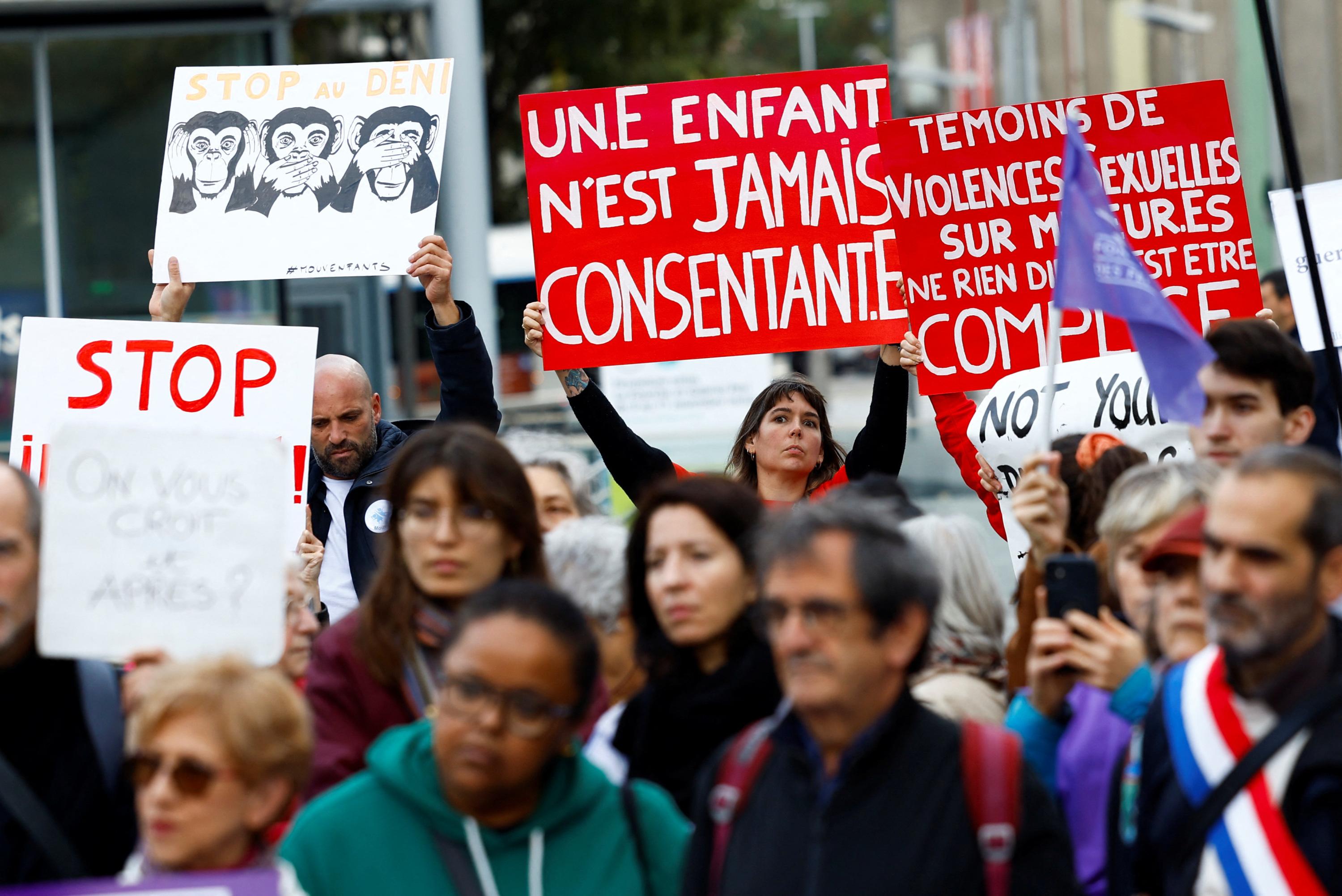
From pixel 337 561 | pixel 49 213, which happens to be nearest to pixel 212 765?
pixel 337 561

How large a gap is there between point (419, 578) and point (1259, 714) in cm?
155

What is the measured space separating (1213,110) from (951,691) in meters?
3.08

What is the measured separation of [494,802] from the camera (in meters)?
2.83

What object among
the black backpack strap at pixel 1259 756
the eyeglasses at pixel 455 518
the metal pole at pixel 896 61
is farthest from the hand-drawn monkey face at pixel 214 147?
the metal pole at pixel 896 61

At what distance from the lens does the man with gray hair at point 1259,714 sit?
2553 mm

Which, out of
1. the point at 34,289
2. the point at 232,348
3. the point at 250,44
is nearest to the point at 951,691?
the point at 232,348

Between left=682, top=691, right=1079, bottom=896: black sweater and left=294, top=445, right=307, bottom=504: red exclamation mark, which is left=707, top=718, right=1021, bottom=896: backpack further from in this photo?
left=294, top=445, right=307, bottom=504: red exclamation mark

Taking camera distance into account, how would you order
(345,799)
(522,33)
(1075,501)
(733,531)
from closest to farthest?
(345,799), (733,531), (1075,501), (522,33)

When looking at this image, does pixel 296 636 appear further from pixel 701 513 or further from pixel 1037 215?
pixel 1037 215

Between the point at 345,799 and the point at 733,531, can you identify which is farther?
the point at 733,531

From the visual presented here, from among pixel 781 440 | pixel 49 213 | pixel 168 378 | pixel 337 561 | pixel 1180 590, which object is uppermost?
pixel 49 213

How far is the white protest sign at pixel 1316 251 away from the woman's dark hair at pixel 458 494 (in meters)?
3.17

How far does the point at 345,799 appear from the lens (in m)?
2.85

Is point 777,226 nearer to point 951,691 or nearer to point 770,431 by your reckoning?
point 770,431
